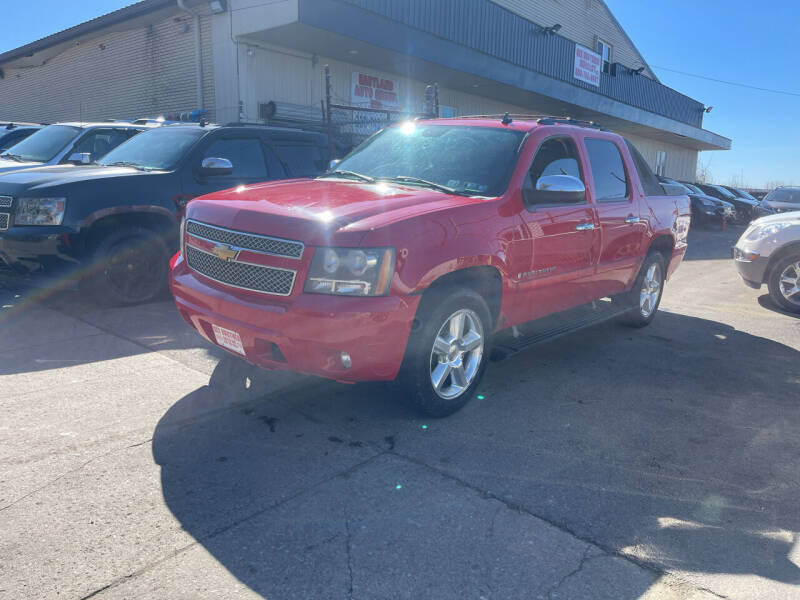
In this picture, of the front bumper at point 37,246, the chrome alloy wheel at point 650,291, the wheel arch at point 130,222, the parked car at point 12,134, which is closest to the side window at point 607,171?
the chrome alloy wheel at point 650,291

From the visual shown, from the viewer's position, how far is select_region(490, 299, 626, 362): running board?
4.29 meters

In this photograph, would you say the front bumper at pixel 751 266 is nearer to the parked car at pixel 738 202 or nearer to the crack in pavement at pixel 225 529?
the crack in pavement at pixel 225 529

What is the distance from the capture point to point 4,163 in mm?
7910

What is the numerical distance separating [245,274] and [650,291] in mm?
4613

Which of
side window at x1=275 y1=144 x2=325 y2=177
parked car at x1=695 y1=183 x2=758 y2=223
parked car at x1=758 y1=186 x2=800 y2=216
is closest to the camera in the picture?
side window at x1=275 y1=144 x2=325 y2=177

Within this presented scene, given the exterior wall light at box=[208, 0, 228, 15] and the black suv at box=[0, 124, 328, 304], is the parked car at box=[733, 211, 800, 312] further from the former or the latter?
the exterior wall light at box=[208, 0, 228, 15]

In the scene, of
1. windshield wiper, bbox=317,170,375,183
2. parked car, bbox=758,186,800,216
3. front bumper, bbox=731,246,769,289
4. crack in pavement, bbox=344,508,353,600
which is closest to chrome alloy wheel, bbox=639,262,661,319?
front bumper, bbox=731,246,769,289

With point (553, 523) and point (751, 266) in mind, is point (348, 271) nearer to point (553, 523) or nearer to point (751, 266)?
point (553, 523)

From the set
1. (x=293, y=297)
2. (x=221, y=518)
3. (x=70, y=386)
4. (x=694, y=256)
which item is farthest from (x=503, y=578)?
(x=694, y=256)

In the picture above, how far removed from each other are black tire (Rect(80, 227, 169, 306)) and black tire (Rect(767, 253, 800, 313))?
7472 mm

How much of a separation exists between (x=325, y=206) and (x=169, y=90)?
46.6 ft

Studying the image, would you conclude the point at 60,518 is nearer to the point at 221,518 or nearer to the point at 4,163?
the point at 221,518

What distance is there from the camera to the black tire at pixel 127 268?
600 cm

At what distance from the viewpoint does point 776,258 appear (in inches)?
319
